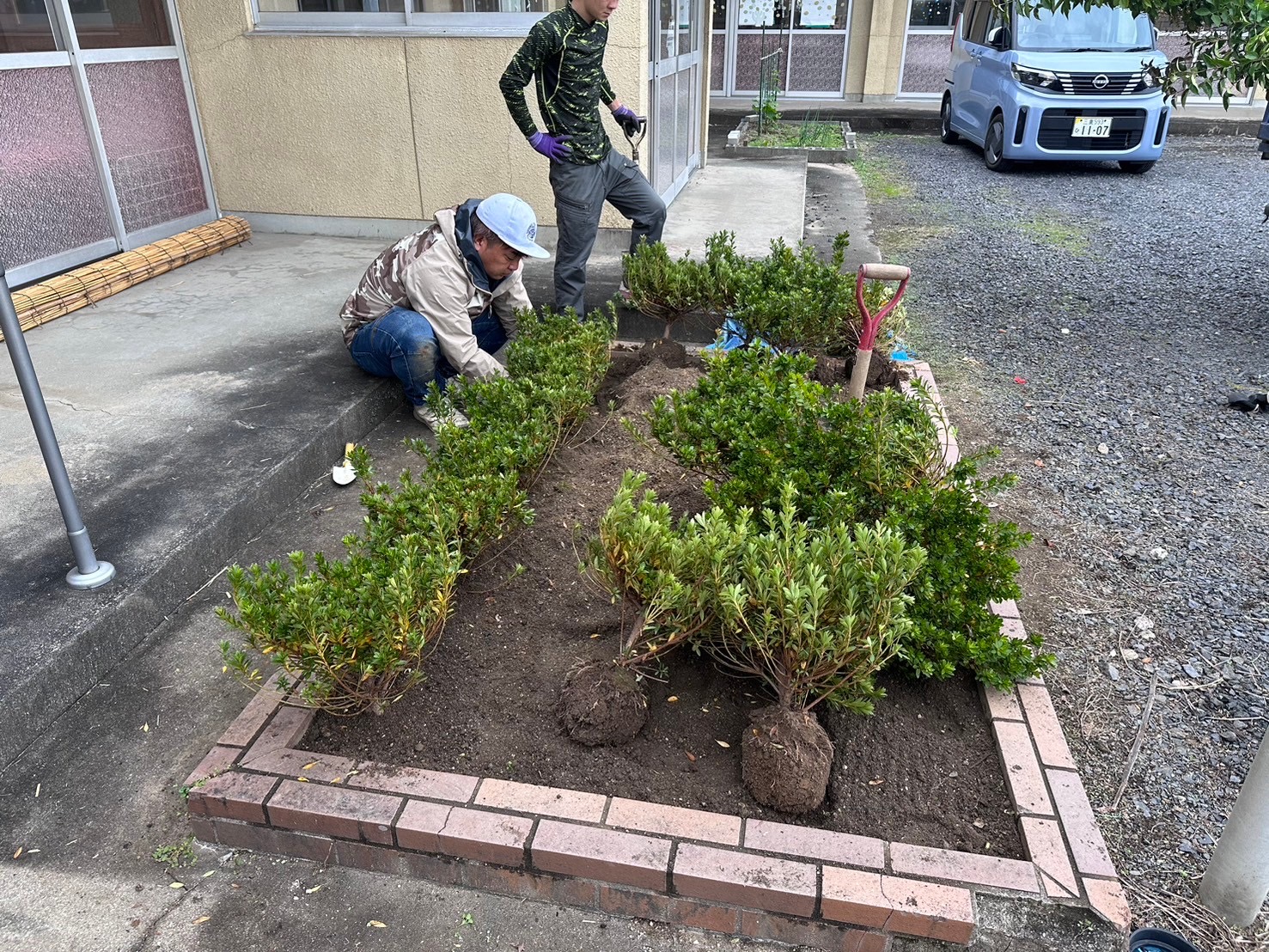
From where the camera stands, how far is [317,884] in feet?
7.30

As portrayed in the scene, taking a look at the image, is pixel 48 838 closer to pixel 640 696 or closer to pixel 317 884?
pixel 317 884

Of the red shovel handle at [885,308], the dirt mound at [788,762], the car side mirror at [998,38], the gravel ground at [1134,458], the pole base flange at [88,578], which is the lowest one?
the gravel ground at [1134,458]

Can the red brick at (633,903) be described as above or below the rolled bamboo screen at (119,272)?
below

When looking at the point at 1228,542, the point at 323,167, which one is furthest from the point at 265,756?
the point at 323,167

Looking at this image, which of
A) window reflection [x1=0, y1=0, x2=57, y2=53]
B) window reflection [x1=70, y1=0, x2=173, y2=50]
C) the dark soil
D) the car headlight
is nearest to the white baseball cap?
the dark soil

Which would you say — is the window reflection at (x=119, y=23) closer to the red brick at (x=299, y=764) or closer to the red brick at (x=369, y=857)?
the red brick at (x=299, y=764)

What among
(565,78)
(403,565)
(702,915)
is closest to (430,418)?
(565,78)

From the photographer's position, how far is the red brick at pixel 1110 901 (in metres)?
2.00

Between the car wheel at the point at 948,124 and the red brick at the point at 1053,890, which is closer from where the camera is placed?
the red brick at the point at 1053,890

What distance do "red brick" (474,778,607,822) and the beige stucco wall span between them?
5.00 meters

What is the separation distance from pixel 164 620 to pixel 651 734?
172 cm

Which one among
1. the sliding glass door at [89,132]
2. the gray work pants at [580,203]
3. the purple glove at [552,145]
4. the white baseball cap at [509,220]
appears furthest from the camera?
the sliding glass door at [89,132]

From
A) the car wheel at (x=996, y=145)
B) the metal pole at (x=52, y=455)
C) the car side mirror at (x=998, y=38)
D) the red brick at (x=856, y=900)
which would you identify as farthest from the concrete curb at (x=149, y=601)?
the car side mirror at (x=998, y=38)

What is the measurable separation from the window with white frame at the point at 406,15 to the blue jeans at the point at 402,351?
2993 millimetres
